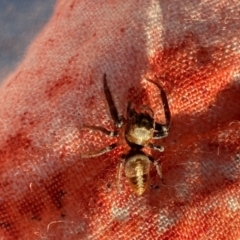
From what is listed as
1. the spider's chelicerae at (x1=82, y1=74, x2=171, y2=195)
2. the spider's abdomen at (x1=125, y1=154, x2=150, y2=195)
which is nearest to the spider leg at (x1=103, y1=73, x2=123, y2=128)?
the spider's chelicerae at (x1=82, y1=74, x2=171, y2=195)

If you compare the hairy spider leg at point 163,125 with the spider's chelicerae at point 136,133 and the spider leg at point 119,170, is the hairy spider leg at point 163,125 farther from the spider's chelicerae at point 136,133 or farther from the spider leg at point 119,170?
the spider leg at point 119,170

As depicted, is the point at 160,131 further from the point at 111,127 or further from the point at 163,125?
the point at 111,127

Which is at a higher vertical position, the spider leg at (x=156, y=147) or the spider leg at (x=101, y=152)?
the spider leg at (x=101, y=152)

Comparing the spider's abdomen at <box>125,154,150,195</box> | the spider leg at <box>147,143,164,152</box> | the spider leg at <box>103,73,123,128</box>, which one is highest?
the spider leg at <box>103,73,123,128</box>

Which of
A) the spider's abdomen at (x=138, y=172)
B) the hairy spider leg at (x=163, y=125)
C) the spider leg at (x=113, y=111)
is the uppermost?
the spider leg at (x=113, y=111)

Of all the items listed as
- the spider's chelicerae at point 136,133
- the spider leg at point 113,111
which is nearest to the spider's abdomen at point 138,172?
the spider's chelicerae at point 136,133

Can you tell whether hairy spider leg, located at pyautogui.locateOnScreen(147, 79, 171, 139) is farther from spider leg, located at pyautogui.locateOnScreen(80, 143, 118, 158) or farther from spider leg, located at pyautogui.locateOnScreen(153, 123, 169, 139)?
spider leg, located at pyautogui.locateOnScreen(80, 143, 118, 158)

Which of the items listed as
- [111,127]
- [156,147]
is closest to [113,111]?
[111,127]

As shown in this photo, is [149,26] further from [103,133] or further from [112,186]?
[112,186]
